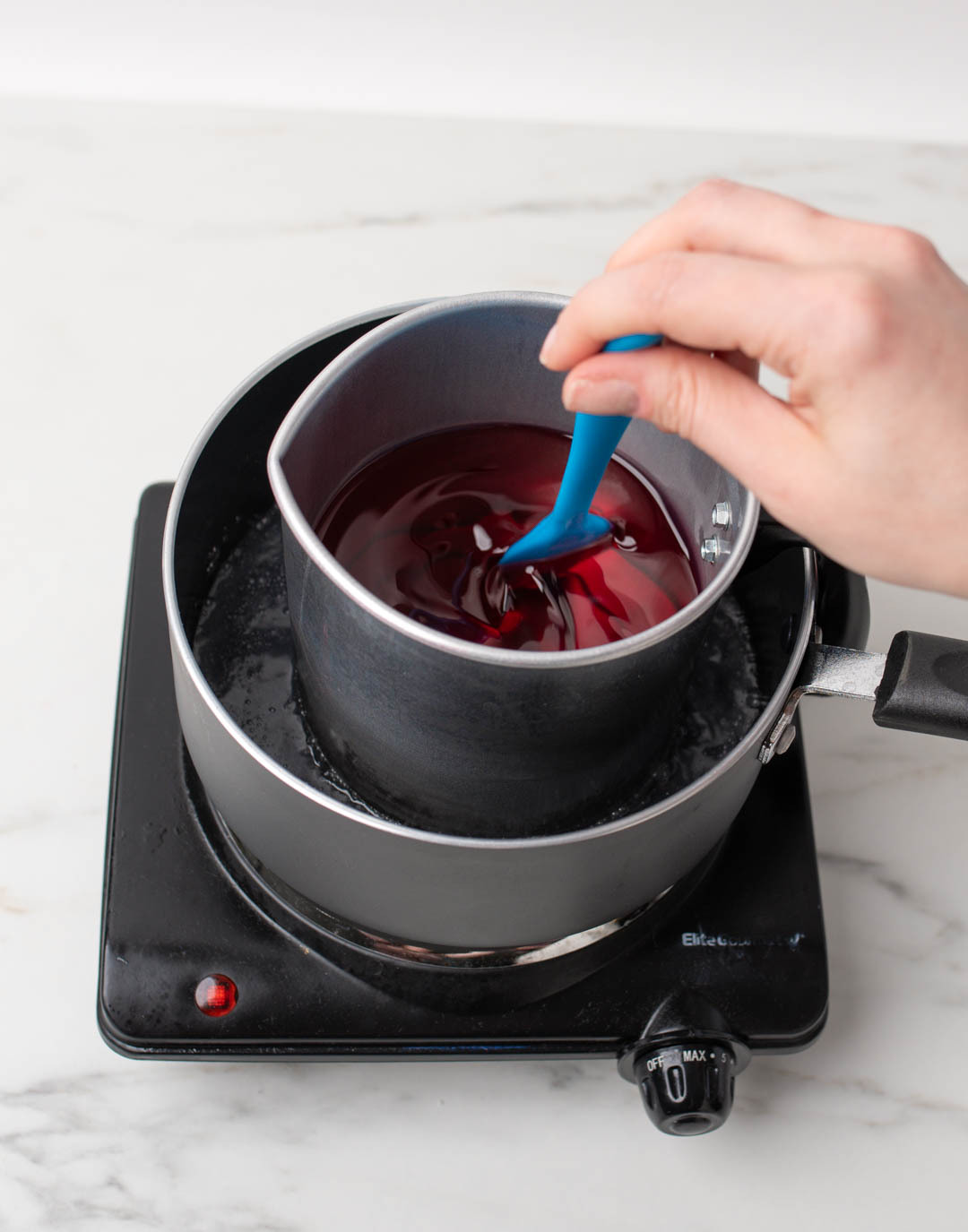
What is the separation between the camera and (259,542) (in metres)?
0.85

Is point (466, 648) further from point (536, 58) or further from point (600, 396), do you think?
point (536, 58)

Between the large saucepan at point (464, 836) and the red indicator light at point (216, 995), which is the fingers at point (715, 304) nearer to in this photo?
the large saucepan at point (464, 836)

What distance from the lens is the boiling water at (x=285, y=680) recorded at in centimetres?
77

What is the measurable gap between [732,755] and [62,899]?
1.55ft

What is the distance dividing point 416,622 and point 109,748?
420 millimetres

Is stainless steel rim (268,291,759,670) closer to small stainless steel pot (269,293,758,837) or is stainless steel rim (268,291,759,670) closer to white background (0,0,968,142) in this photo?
small stainless steel pot (269,293,758,837)

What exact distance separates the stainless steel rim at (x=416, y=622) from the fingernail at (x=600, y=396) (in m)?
0.08

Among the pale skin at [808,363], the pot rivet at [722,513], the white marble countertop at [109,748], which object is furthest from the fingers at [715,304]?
the white marble countertop at [109,748]

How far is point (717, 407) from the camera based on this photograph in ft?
1.90

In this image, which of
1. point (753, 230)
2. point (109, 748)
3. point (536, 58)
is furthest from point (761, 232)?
point (536, 58)

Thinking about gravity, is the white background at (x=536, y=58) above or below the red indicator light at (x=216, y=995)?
above

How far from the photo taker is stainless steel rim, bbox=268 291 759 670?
0.56 m

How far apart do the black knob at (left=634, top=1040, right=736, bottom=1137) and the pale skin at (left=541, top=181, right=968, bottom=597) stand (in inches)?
12.3

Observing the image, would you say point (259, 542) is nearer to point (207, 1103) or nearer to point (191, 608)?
point (191, 608)
